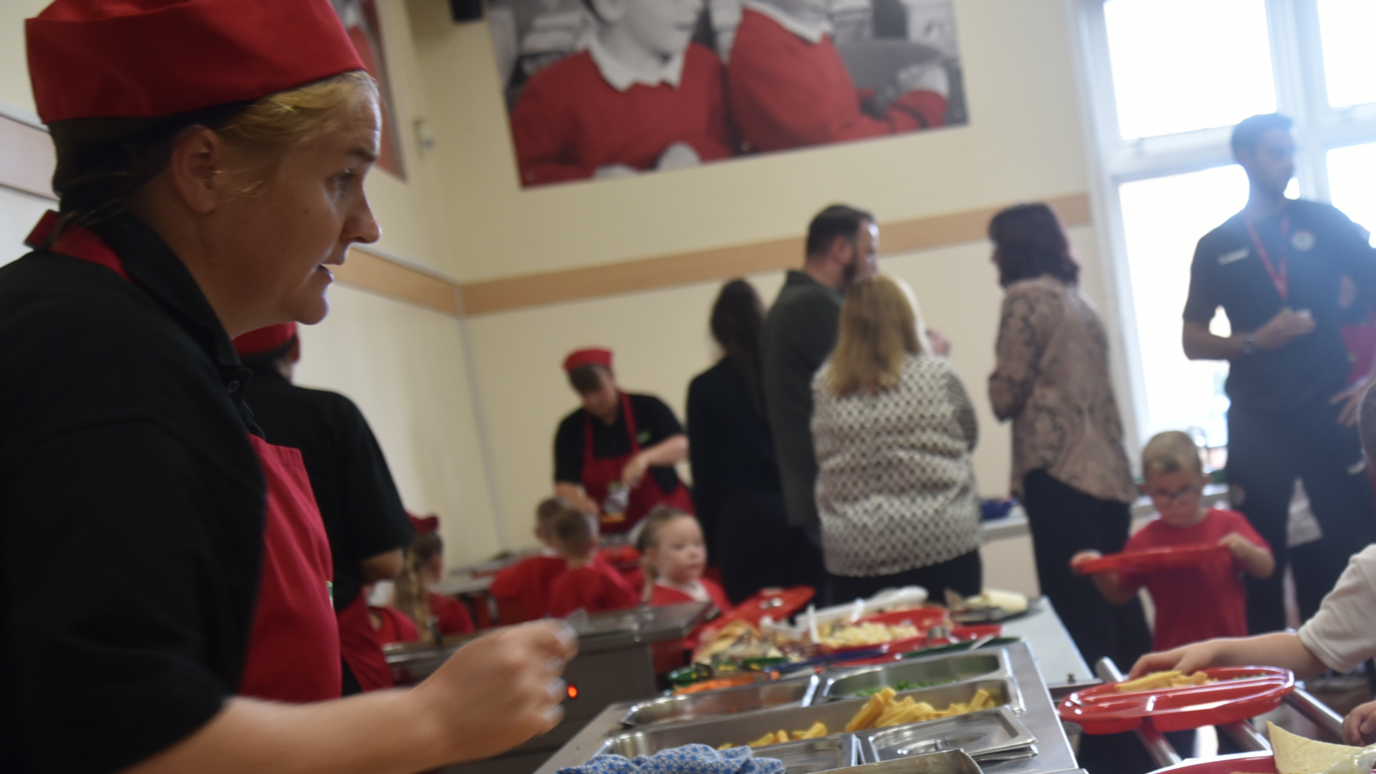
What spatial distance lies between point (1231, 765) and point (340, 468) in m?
1.52

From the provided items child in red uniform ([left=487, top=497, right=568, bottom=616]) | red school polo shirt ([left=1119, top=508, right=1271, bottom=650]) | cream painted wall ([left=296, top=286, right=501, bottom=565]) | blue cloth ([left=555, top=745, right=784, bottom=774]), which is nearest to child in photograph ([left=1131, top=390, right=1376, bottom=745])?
blue cloth ([left=555, top=745, right=784, bottom=774])

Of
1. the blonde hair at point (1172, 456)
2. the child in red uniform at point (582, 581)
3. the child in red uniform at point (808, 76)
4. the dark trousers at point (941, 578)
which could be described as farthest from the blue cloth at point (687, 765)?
the child in red uniform at point (808, 76)

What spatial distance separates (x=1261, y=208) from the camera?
3.41 metres

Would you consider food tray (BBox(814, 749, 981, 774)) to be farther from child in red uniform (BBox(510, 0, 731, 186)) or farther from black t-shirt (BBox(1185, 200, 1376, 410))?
child in red uniform (BBox(510, 0, 731, 186))

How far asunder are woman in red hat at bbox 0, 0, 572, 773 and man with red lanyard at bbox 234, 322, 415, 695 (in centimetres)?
112

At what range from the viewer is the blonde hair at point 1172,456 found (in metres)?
2.92

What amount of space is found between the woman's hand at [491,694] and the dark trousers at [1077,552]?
103 inches

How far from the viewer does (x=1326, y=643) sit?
1.69 metres

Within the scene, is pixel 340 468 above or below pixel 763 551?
above

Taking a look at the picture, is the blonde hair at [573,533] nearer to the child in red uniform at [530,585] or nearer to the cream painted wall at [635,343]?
the child in red uniform at [530,585]

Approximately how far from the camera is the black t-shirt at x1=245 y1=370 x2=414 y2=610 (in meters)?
2.05

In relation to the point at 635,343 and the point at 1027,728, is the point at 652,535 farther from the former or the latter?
the point at 635,343

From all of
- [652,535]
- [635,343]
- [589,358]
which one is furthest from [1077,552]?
[635,343]

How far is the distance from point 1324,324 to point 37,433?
341 cm
